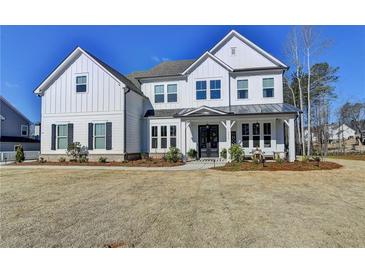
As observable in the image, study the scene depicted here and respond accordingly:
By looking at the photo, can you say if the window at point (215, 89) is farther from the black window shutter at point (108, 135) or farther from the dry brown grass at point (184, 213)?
the dry brown grass at point (184, 213)

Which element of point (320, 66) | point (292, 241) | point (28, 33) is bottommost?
point (292, 241)

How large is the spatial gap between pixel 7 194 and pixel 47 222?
12.0 feet

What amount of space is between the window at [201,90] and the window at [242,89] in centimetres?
246

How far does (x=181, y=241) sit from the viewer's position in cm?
396

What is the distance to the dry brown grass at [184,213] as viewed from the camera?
4.04 meters

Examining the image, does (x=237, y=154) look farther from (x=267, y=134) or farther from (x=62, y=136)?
(x=62, y=136)

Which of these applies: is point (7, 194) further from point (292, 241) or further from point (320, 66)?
point (320, 66)

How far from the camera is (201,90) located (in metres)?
19.2

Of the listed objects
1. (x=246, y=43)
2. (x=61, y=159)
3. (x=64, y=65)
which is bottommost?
(x=61, y=159)

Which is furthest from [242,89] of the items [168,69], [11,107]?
[11,107]

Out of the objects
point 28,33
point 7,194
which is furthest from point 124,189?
point 28,33

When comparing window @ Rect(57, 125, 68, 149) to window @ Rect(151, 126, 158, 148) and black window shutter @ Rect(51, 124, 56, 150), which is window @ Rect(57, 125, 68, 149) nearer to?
black window shutter @ Rect(51, 124, 56, 150)

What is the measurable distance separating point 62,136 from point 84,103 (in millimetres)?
2905

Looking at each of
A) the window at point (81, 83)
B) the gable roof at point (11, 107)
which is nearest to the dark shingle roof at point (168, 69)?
the window at point (81, 83)
